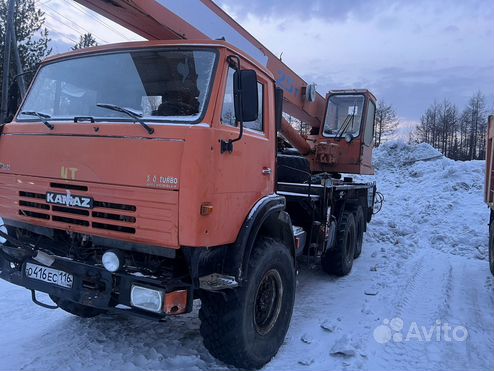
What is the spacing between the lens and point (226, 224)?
346 cm

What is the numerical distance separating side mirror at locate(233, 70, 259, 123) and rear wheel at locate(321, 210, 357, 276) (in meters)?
3.67

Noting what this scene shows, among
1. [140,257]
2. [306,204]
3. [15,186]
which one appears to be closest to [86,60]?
[15,186]

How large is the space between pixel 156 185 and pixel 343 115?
20.5 ft

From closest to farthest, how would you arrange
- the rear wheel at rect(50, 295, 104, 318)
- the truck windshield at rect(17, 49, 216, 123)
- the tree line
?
the truck windshield at rect(17, 49, 216, 123) → the rear wheel at rect(50, 295, 104, 318) → the tree line

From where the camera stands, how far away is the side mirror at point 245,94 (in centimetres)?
344

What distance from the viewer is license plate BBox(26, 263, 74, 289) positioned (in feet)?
11.4

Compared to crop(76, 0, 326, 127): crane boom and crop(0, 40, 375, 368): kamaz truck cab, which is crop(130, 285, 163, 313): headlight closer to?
crop(0, 40, 375, 368): kamaz truck cab

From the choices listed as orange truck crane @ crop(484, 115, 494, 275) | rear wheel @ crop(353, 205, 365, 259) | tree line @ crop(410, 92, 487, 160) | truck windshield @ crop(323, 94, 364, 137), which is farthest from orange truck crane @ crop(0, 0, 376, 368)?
tree line @ crop(410, 92, 487, 160)

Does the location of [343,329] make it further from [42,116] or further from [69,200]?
[42,116]

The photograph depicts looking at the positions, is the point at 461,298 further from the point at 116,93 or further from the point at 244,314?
the point at 116,93

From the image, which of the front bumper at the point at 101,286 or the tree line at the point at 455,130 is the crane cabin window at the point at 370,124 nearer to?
the front bumper at the point at 101,286

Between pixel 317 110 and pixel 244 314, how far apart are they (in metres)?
5.76

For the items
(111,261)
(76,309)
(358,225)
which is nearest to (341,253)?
(358,225)

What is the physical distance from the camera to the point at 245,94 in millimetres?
3463
